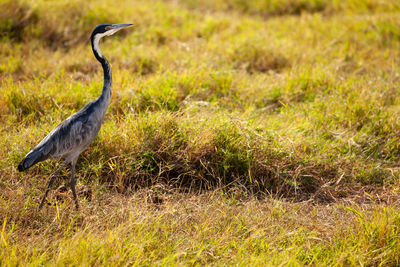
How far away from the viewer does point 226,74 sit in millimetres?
5875

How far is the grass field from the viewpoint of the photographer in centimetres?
311

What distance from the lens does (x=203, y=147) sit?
13.6 ft

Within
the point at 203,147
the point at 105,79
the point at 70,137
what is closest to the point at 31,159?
the point at 70,137

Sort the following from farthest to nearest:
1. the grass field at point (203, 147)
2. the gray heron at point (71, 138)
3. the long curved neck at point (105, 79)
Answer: the long curved neck at point (105, 79) → the gray heron at point (71, 138) → the grass field at point (203, 147)

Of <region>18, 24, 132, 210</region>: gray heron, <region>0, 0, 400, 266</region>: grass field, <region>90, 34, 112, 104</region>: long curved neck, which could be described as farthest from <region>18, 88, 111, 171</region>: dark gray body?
<region>0, 0, 400, 266</region>: grass field

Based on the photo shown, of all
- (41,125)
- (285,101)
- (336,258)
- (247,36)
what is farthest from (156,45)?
(336,258)

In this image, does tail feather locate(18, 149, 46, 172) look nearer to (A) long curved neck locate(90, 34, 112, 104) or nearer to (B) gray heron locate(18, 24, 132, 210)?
(B) gray heron locate(18, 24, 132, 210)

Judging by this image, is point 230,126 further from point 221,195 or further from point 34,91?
point 34,91

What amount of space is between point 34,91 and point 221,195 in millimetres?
2764

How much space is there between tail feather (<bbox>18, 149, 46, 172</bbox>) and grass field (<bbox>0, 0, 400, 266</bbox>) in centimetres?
33

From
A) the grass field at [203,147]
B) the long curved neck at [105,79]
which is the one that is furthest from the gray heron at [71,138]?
the grass field at [203,147]

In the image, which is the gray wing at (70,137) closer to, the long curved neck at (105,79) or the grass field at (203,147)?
the long curved neck at (105,79)

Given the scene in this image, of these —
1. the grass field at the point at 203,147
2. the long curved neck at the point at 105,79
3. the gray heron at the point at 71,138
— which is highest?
the long curved neck at the point at 105,79

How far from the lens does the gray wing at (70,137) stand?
3.44 meters
